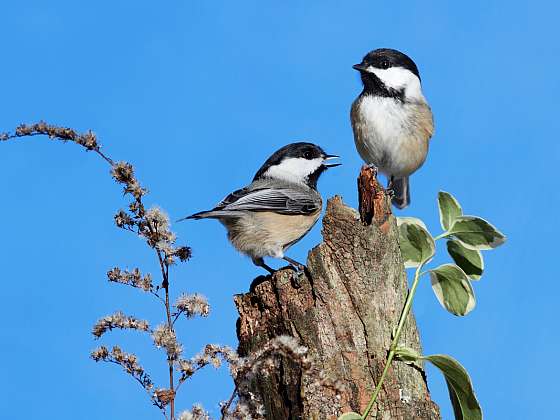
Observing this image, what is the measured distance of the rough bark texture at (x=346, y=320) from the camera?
3.71 meters

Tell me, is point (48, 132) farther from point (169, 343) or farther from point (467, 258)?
point (467, 258)

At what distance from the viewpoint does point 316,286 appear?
3.90m

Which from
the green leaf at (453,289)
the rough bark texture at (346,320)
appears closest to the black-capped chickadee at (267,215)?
the rough bark texture at (346,320)

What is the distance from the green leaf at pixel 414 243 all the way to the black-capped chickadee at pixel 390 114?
188 centimetres

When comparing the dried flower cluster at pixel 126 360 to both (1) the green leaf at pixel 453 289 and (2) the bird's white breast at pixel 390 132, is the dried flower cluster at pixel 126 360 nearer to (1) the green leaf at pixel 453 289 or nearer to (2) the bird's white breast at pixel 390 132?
(1) the green leaf at pixel 453 289

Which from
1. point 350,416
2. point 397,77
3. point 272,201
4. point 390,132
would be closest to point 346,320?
point 350,416

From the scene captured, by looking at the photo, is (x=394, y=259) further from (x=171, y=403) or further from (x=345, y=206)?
(x=171, y=403)

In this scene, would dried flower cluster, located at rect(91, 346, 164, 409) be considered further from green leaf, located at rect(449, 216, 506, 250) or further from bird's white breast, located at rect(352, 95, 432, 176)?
bird's white breast, located at rect(352, 95, 432, 176)

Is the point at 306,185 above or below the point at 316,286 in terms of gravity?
above

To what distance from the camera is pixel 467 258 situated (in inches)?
172

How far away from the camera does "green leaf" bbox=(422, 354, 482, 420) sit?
379 cm

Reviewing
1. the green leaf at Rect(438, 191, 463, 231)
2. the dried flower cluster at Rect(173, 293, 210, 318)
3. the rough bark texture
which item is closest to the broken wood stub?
the rough bark texture

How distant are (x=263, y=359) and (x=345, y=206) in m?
1.75

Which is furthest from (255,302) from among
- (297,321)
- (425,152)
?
(425,152)
